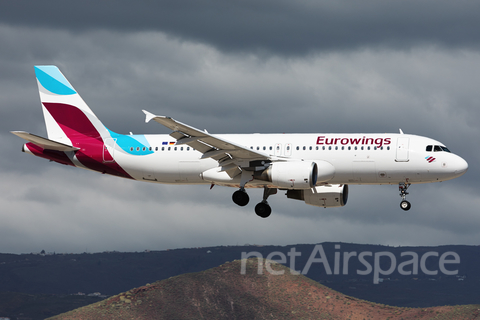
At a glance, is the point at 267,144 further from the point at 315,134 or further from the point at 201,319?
the point at 201,319

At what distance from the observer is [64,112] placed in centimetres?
6419

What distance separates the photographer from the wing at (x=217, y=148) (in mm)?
49656

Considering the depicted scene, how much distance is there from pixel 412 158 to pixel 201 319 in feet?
444

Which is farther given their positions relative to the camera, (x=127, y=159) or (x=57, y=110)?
(x=57, y=110)

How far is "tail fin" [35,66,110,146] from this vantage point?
6216 cm

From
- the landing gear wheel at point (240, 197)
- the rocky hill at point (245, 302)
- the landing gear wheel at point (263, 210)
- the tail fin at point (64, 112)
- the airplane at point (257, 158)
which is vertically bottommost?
the rocky hill at point (245, 302)

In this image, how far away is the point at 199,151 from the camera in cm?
5525

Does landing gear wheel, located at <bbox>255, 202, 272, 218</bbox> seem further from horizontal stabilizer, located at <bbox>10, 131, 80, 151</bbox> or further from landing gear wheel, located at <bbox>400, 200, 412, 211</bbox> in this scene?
horizontal stabilizer, located at <bbox>10, 131, 80, 151</bbox>

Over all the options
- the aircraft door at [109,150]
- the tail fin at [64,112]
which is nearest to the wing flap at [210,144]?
the aircraft door at [109,150]

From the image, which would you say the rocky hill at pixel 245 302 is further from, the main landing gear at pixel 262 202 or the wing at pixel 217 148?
the wing at pixel 217 148

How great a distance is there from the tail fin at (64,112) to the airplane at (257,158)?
0.11 m

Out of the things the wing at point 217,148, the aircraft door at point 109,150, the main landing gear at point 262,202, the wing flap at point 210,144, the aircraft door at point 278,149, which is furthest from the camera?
the aircraft door at point 109,150

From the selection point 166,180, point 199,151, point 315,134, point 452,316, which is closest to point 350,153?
point 315,134

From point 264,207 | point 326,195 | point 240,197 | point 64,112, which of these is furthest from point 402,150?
point 64,112
